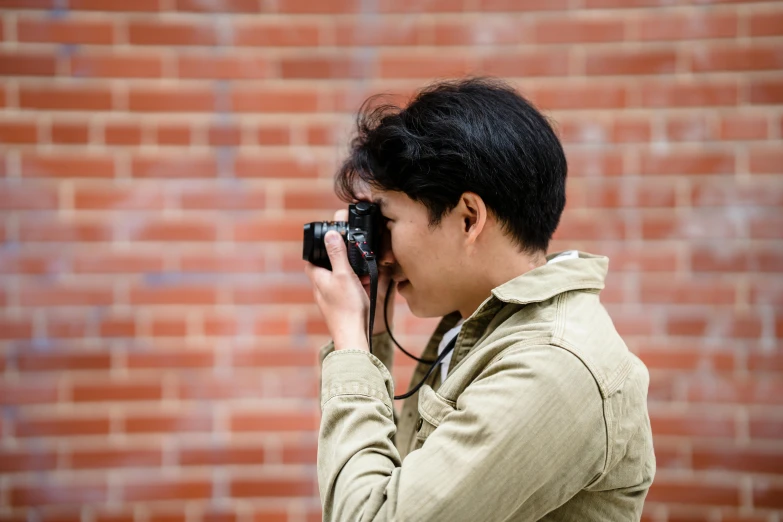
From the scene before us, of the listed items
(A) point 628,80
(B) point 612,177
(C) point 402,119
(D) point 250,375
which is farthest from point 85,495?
(A) point 628,80

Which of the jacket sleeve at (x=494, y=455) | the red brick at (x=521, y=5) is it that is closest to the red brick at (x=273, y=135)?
the red brick at (x=521, y=5)

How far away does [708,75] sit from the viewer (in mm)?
1970

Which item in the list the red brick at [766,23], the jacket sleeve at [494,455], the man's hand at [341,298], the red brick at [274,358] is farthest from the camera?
the red brick at [274,358]

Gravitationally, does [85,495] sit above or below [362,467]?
below

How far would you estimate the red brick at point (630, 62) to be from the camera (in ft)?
6.49

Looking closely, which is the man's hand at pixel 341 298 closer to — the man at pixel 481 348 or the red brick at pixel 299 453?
the man at pixel 481 348

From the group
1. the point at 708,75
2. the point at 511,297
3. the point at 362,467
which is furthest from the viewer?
the point at 708,75

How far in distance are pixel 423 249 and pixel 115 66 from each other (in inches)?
54.0

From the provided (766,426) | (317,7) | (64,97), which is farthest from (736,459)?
(64,97)

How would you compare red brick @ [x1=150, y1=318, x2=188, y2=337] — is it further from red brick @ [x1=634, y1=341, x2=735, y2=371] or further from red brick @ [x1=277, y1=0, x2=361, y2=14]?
red brick @ [x1=634, y1=341, x2=735, y2=371]

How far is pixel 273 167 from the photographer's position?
203 cm

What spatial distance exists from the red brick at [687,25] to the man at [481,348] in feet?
3.55

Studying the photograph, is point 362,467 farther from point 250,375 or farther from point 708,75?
point 708,75

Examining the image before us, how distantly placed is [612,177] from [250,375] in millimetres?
→ 1266
